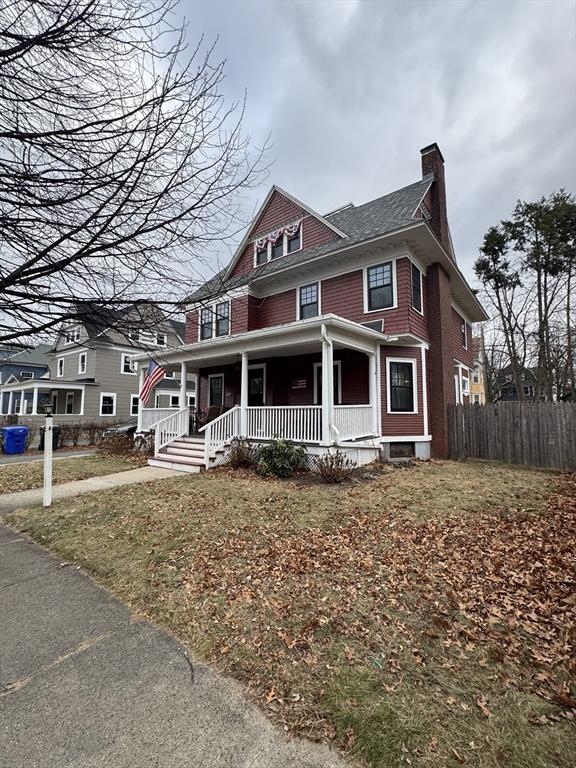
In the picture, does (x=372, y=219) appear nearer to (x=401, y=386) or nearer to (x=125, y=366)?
A: (x=401, y=386)

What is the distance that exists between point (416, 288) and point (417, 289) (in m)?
0.10

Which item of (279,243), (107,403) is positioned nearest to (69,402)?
(107,403)

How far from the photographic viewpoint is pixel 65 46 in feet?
11.0

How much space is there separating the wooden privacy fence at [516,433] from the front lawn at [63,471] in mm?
11043

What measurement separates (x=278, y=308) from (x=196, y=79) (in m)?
11.1

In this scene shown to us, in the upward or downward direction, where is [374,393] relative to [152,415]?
upward

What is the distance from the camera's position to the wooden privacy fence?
424 inches

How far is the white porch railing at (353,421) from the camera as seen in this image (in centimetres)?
997

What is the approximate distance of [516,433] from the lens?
455 inches

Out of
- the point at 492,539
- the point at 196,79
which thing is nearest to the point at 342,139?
the point at 196,79

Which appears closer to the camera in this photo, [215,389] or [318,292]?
[318,292]

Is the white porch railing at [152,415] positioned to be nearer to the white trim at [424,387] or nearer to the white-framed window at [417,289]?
the white trim at [424,387]

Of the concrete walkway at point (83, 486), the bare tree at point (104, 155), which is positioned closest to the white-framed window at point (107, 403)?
the concrete walkway at point (83, 486)

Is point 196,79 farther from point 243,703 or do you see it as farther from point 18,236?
point 243,703
